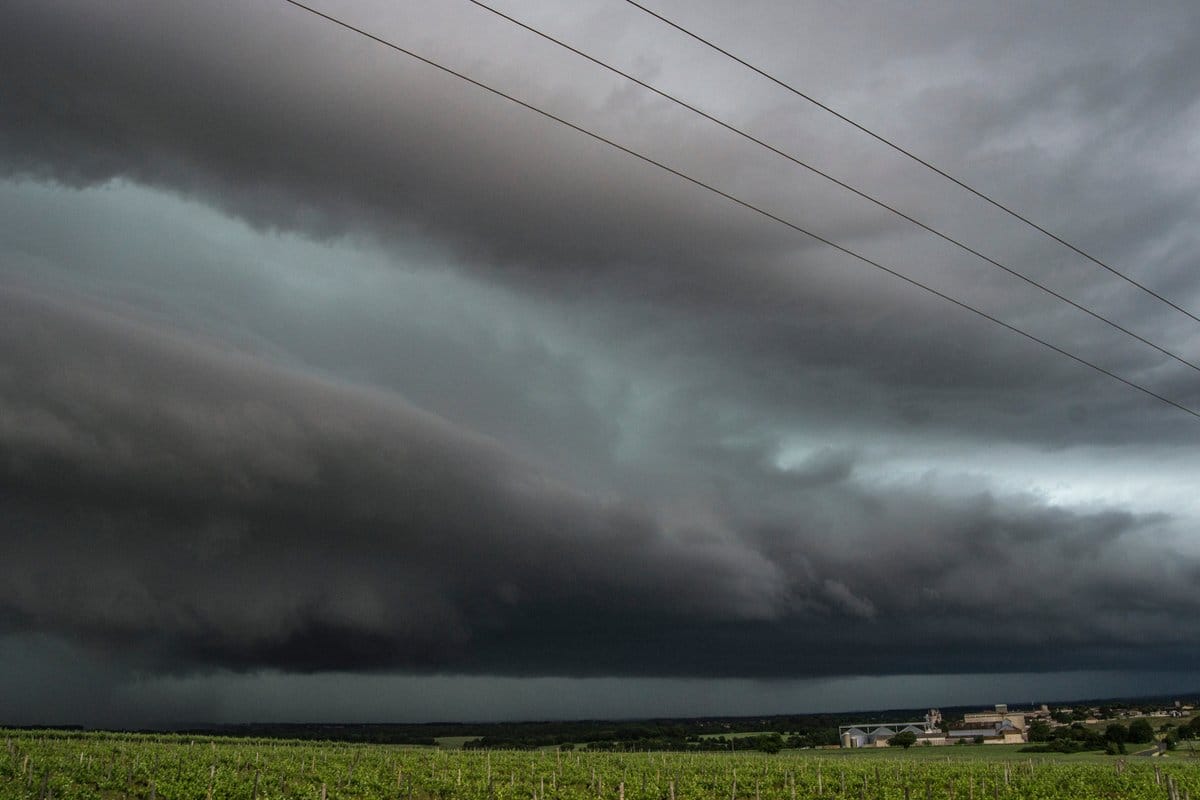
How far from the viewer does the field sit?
192 feet

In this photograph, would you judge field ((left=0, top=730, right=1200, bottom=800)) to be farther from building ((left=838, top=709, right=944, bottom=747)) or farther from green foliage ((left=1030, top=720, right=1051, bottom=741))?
building ((left=838, top=709, right=944, bottom=747))

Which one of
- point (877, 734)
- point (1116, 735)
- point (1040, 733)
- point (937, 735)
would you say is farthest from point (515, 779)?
point (937, 735)

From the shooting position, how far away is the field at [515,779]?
2306 inches

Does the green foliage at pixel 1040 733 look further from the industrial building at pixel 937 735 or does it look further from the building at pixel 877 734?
the building at pixel 877 734

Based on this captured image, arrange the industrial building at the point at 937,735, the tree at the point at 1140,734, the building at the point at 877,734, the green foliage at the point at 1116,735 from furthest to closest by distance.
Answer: the building at the point at 877,734, the industrial building at the point at 937,735, the tree at the point at 1140,734, the green foliage at the point at 1116,735

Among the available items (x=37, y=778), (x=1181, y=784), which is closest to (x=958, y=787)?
(x=1181, y=784)

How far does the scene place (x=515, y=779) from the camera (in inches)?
3076

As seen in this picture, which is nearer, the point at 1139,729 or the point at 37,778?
the point at 37,778

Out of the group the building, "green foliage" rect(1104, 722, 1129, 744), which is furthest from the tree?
the building

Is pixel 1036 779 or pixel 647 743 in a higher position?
pixel 1036 779

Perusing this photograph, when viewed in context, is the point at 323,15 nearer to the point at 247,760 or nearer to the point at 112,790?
the point at 112,790

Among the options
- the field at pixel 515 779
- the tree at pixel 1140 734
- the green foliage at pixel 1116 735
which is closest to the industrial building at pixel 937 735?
the tree at pixel 1140 734

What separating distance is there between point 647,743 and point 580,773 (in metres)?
116

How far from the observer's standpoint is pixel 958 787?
6981 centimetres
